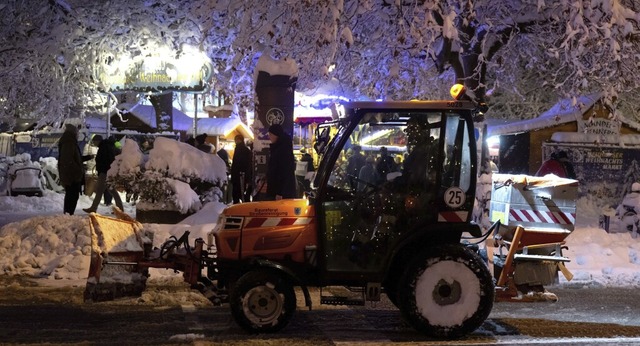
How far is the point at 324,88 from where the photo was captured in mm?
16641

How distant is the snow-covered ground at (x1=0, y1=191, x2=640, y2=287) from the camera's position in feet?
30.8

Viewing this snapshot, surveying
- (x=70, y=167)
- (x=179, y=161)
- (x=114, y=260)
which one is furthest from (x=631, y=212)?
(x=70, y=167)

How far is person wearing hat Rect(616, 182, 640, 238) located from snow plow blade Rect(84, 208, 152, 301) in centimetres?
964

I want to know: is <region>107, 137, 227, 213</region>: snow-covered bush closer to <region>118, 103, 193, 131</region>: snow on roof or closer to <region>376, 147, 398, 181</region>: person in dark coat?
<region>376, 147, 398, 181</region>: person in dark coat

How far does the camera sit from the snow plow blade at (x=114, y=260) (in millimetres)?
6539

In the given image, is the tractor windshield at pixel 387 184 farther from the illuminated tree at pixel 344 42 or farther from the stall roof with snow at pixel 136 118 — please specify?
the stall roof with snow at pixel 136 118

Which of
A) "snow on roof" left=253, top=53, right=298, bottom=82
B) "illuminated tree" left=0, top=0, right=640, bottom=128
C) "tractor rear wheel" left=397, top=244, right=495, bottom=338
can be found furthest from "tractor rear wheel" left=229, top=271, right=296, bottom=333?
"snow on roof" left=253, top=53, right=298, bottom=82

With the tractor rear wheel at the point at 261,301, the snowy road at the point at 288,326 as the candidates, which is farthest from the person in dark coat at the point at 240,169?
the tractor rear wheel at the point at 261,301

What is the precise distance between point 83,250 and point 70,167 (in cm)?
365

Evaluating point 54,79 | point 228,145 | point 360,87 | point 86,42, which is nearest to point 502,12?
point 360,87

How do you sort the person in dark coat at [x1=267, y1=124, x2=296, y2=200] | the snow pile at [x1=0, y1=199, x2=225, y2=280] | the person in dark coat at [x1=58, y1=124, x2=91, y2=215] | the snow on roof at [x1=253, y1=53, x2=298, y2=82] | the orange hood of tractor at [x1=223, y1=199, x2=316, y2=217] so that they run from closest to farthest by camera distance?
the orange hood of tractor at [x1=223, y1=199, x2=316, y2=217] < the person in dark coat at [x1=267, y1=124, x2=296, y2=200] < the snow pile at [x1=0, y1=199, x2=225, y2=280] < the snow on roof at [x1=253, y1=53, x2=298, y2=82] < the person in dark coat at [x1=58, y1=124, x2=91, y2=215]

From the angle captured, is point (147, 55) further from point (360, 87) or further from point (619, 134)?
point (619, 134)

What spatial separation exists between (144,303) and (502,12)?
835cm

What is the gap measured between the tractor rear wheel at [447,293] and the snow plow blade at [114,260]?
261 cm
